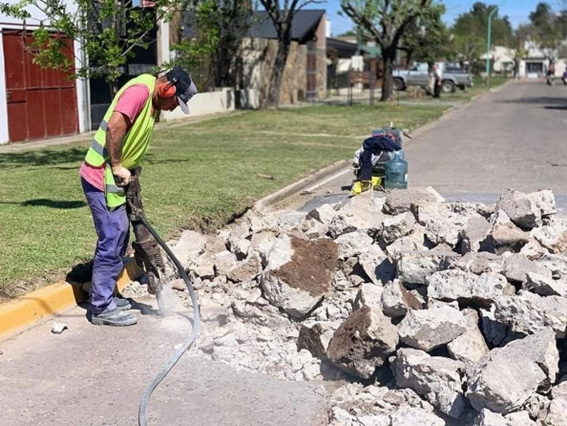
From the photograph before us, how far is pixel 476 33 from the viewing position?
346ft

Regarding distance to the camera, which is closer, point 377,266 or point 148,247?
point 148,247

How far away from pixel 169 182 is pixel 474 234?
5772 millimetres

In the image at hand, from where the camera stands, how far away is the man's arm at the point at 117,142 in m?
5.28

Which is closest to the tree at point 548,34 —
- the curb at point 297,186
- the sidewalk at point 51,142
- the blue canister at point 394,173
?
the sidewalk at point 51,142

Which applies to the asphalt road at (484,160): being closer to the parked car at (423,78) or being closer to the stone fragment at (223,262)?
the stone fragment at (223,262)

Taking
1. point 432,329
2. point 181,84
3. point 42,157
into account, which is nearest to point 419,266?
point 432,329

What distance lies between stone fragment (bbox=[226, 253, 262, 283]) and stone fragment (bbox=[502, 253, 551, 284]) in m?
1.93

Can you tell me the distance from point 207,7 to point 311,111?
16.3 meters

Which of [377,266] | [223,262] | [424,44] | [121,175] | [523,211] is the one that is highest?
[424,44]

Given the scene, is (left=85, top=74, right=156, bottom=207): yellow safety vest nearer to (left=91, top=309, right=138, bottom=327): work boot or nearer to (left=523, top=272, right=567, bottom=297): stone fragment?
(left=91, top=309, right=138, bottom=327): work boot

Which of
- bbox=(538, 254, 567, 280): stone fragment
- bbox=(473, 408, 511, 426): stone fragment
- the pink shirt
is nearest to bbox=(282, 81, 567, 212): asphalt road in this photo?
bbox=(538, 254, 567, 280): stone fragment

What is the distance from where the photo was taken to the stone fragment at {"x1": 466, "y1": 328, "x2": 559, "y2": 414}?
3854mm

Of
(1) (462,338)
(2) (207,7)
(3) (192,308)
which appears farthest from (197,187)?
(1) (462,338)

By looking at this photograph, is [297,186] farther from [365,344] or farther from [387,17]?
[387,17]
